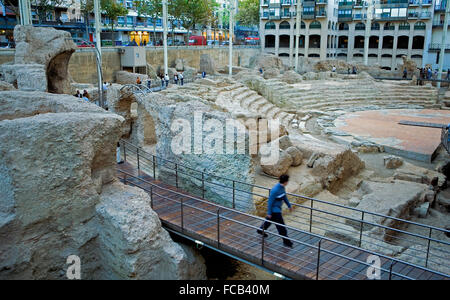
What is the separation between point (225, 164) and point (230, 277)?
100 inches

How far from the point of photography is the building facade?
5069 centimetres

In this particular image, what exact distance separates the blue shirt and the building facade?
152ft

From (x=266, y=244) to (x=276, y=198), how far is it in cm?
90

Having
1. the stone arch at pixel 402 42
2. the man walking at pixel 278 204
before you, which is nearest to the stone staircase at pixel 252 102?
the man walking at pixel 278 204

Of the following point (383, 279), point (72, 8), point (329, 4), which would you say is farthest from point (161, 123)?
point (329, 4)

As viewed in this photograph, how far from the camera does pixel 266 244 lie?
7145mm

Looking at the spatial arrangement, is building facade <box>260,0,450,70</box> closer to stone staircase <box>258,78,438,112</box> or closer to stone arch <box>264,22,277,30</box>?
stone arch <box>264,22,277,30</box>

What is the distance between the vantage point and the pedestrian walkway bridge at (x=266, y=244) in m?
6.29

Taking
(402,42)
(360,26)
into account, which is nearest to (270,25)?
(360,26)

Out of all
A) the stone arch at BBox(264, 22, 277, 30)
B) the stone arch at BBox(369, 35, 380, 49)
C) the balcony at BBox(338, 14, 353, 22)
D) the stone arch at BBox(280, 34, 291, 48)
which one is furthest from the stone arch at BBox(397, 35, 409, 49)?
the stone arch at BBox(264, 22, 277, 30)

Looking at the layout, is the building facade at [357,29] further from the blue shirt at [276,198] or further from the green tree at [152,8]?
the blue shirt at [276,198]

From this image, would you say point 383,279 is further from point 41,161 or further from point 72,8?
point 72,8

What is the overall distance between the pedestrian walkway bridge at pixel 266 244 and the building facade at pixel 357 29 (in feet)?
146

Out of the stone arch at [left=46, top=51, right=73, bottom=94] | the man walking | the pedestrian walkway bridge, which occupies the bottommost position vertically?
the pedestrian walkway bridge
